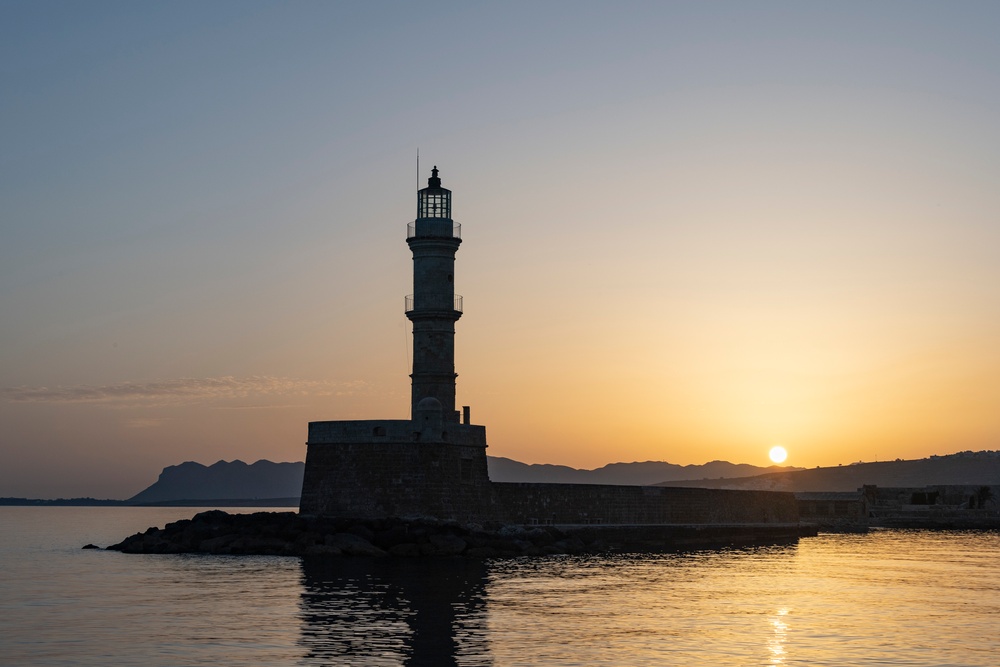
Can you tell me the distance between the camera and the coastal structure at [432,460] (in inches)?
1577

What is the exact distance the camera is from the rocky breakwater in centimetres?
3769

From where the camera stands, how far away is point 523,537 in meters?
40.2

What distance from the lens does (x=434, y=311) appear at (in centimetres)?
4275

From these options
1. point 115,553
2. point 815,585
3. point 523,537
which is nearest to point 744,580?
point 815,585

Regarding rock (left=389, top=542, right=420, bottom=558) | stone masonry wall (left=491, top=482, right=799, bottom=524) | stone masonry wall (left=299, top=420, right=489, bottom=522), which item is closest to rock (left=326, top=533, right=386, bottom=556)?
rock (left=389, top=542, right=420, bottom=558)

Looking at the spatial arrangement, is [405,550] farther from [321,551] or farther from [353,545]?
[321,551]

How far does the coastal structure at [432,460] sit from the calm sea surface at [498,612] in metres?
3.82

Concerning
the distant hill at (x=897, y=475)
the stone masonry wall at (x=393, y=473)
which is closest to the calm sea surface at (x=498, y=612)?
the stone masonry wall at (x=393, y=473)

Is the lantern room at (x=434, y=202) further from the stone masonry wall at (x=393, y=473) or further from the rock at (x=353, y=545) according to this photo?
the rock at (x=353, y=545)

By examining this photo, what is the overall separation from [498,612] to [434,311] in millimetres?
18650

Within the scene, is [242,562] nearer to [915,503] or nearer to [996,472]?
[915,503]

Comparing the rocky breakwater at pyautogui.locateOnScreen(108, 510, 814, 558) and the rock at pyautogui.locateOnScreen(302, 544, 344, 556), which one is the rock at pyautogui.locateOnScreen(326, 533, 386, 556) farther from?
the rock at pyautogui.locateOnScreen(302, 544, 344, 556)

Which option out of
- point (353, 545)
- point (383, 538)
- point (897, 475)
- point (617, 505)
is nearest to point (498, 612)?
point (353, 545)

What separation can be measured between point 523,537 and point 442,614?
15269 mm
